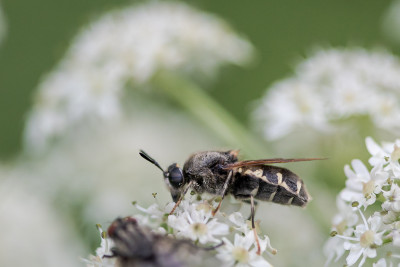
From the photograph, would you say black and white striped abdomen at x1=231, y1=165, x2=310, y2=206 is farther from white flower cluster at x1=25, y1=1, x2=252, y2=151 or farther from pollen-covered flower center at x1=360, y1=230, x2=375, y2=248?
white flower cluster at x1=25, y1=1, x2=252, y2=151

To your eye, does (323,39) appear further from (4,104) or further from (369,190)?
(369,190)

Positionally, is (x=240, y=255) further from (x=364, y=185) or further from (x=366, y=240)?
(x=364, y=185)

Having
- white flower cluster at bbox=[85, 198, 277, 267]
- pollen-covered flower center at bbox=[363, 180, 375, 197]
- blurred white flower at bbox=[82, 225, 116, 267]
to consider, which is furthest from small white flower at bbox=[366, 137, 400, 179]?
blurred white flower at bbox=[82, 225, 116, 267]

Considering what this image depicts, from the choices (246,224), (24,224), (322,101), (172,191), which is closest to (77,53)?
(24,224)

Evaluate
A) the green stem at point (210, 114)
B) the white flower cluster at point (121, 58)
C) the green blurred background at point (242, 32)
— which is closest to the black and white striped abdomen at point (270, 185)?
the green stem at point (210, 114)

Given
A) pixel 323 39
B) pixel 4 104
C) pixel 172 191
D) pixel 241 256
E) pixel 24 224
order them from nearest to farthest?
1. pixel 241 256
2. pixel 172 191
3. pixel 24 224
4. pixel 4 104
5. pixel 323 39

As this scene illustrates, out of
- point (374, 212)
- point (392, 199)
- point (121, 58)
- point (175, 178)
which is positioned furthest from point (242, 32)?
point (392, 199)

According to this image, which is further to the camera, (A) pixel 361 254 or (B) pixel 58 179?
(B) pixel 58 179

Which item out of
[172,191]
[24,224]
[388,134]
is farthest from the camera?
[24,224]
